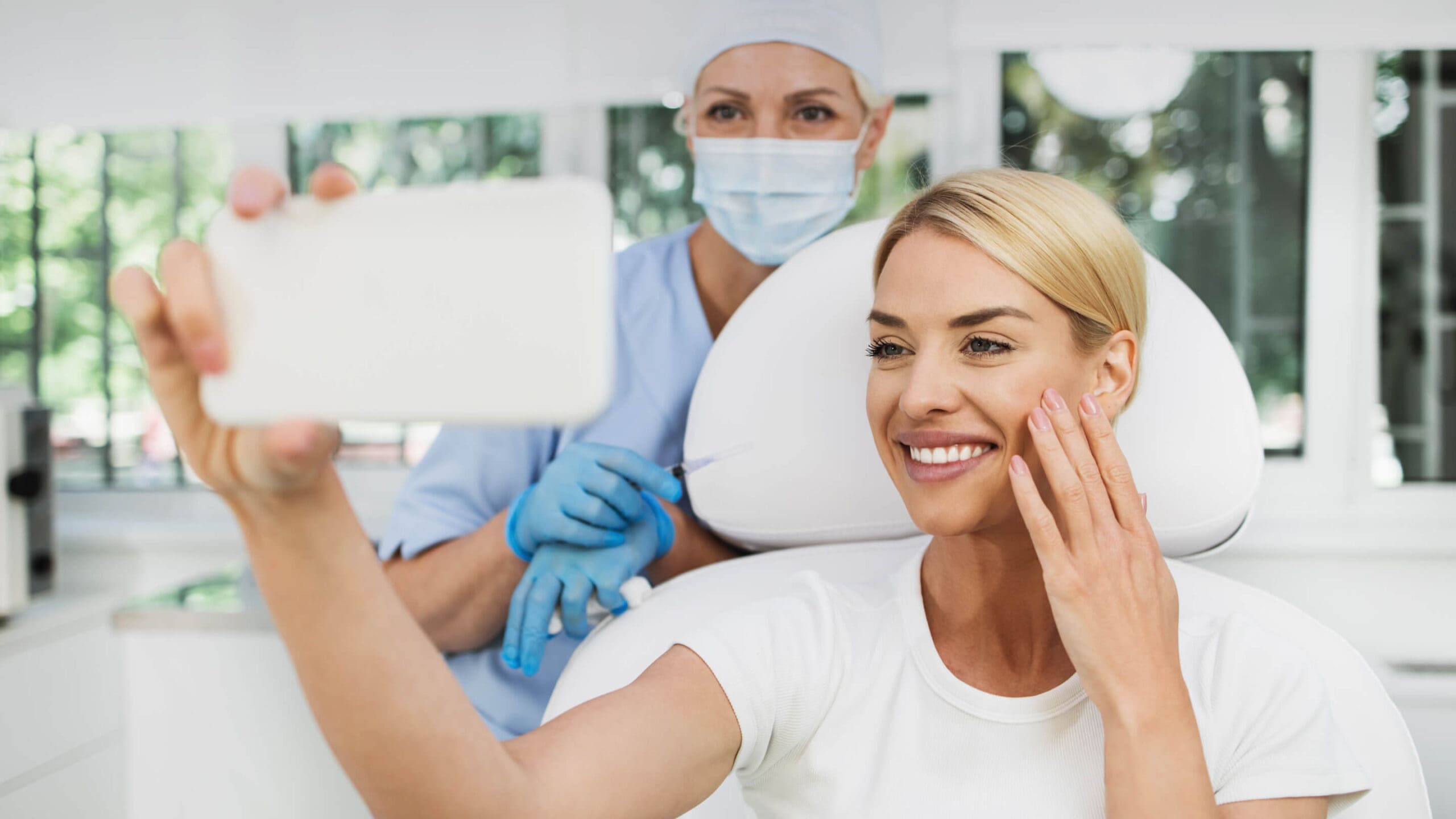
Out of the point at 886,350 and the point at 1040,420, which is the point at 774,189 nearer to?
the point at 886,350

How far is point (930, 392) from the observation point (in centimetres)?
96

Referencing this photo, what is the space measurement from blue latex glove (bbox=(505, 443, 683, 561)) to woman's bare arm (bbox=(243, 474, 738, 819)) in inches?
16.5

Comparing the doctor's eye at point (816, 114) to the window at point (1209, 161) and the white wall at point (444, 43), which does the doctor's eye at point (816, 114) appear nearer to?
the white wall at point (444, 43)

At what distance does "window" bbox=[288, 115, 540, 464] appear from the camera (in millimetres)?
2303

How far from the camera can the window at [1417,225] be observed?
2.11 metres

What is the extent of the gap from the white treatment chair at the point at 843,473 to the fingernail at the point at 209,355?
2.27ft

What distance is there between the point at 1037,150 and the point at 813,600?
1.50 meters

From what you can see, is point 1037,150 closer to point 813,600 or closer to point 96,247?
point 813,600

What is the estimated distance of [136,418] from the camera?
255 centimetres

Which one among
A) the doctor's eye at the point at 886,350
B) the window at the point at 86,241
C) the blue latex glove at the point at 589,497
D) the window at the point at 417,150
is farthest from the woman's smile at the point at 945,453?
the window at the point at 86,241

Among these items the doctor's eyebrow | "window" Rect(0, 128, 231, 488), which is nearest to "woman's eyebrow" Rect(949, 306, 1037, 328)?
the doctor's eyebrow

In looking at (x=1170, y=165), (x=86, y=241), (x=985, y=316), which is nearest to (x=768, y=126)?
(x=985, y=316)

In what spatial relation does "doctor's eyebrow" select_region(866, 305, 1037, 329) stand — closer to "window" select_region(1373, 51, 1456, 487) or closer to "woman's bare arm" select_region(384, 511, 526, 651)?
"woman's bare arm" select_region(384, 511, 526, 651)

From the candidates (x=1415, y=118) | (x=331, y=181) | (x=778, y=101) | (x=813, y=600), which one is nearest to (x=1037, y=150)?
(x=1415, y=118)
